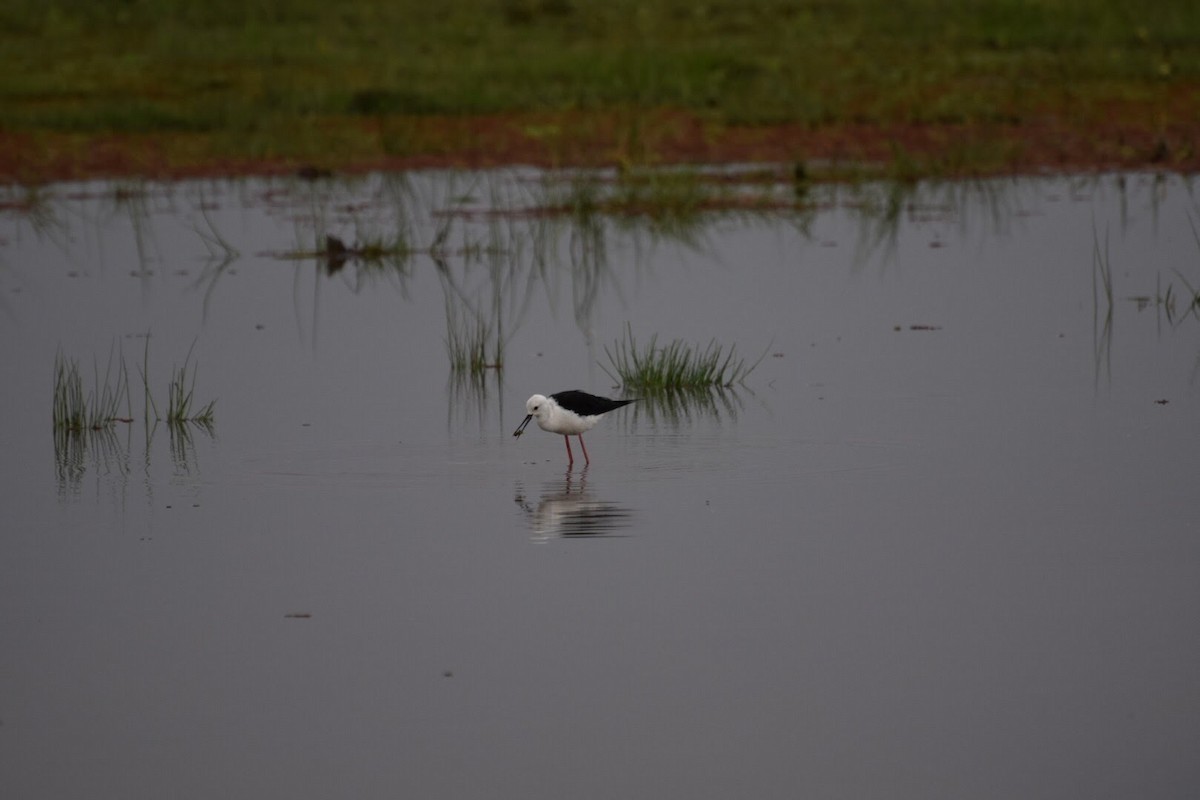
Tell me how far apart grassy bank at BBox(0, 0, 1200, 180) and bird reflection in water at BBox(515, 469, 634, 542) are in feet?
38.2

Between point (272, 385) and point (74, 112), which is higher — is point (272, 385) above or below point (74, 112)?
below

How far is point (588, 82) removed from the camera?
24.2 metres

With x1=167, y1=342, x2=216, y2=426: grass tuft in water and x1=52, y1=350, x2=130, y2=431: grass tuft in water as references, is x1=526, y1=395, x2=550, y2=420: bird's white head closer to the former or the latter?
x1=167, y1=342, x2=216, y2=426: grass tuft in water

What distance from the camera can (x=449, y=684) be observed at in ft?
17.8

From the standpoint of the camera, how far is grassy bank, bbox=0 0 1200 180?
69.9 ft

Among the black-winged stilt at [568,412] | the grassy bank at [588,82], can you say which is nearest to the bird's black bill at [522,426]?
the black-winged stilt at [568,412]

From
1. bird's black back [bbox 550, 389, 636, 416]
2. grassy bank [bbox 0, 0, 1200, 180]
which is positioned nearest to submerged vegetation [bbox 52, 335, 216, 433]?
bird's black back [bbox 550, 389, 636, 416]

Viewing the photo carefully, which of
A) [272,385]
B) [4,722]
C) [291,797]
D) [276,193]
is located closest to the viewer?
[291,797]

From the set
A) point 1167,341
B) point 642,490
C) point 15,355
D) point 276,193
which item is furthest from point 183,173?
point 642,490

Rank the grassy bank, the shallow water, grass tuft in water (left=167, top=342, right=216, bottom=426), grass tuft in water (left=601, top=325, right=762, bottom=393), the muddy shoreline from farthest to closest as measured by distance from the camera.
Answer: the grassy bank → the muddy shoreline → grass tuft in water (left=601, top=325, right=762, bottom=393) → grass tuft in water (left=167, top=342, right=216, bottom=426) → the shallow water

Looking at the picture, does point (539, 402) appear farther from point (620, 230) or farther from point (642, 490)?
point (620, 230)

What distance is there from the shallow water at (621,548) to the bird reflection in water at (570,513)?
27mm

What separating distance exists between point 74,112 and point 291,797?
19.5 m

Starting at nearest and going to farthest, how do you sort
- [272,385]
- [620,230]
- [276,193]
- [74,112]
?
1. [272,385]
2. [620,230]
3. [276,193]
4. [74,112]
